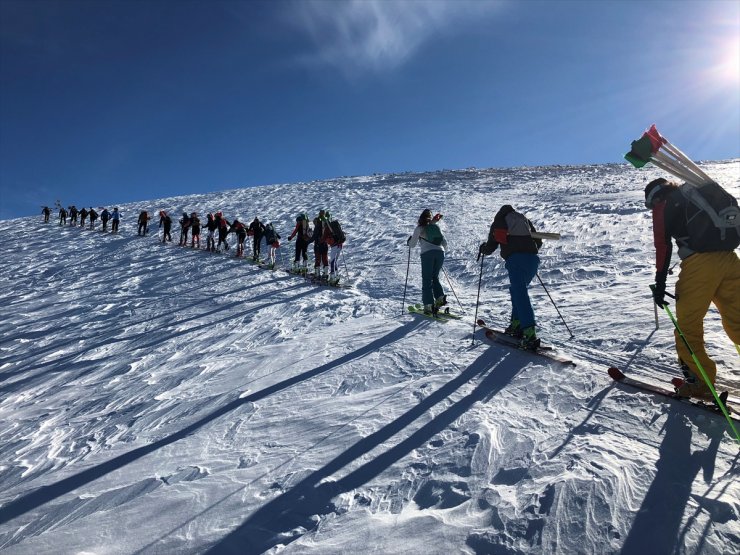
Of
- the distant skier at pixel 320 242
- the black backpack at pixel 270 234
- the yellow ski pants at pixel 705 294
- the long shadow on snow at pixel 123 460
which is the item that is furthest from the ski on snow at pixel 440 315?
A: the black backpack at pixel 270 234

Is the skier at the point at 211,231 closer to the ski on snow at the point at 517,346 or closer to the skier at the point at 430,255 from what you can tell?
the skier at the point at 430,255

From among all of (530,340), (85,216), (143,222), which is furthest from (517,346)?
(85,216)

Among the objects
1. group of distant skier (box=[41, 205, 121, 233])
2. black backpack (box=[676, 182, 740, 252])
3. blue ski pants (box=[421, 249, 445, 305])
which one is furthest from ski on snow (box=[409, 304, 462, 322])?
group of distant skier (box=[41, 205, 121, 233])

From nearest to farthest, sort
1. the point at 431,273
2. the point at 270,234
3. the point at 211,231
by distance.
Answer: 1. the point at 431,273
2. the point at 270,234
3. the point at 211,231

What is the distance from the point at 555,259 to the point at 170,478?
1067 cm

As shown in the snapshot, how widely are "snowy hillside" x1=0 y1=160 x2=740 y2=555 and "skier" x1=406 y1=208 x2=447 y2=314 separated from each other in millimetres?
504

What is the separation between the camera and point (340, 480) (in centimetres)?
313

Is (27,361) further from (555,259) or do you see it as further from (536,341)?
(555,259)

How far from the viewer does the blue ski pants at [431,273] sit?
25.2 feet

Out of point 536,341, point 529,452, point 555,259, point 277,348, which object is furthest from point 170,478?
point 555,259

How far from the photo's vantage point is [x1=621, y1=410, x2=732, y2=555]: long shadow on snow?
2.38 m

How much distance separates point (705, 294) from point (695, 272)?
215mm

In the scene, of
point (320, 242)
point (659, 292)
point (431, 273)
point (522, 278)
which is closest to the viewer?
point (659, 292)

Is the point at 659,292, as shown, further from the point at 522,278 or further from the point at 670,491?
the point at 670,491
